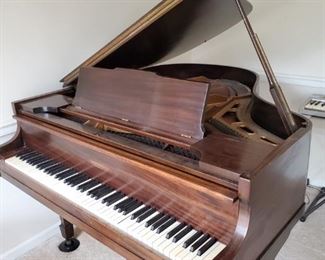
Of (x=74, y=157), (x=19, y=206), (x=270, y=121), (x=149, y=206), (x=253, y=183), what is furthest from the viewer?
(x=19, y=206)

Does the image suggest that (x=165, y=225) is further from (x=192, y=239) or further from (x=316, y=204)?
(x=316, y=204)

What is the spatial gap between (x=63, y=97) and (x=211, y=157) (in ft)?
3.84

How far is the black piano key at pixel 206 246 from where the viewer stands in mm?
1087

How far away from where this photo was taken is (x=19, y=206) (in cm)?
225

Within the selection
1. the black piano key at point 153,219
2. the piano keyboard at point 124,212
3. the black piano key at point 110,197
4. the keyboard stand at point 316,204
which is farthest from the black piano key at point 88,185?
the keyboard stand at point 316,204

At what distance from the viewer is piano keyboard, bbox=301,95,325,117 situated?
2.56 meters

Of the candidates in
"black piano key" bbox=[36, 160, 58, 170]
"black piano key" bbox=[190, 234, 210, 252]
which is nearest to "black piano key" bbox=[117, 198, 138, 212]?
"black piano key" bbox=[190, 234, 210, 252]

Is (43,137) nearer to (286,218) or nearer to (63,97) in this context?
(63,97)

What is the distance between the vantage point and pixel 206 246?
111 cm

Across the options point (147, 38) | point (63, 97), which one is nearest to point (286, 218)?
point (147, 38)

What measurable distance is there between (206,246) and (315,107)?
1.91 m

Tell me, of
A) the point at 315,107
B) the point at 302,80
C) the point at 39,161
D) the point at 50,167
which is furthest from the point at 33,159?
the point at 302,80

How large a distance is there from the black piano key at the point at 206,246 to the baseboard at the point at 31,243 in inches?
64.5

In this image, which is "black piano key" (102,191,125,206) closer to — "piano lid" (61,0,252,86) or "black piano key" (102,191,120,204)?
"black piano key" (102,191,120,204)
